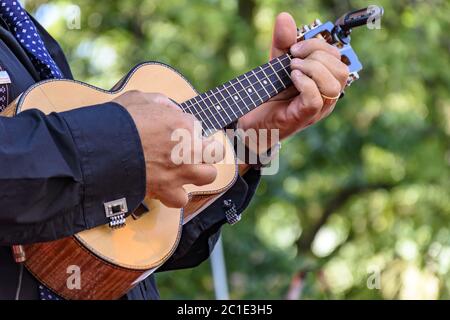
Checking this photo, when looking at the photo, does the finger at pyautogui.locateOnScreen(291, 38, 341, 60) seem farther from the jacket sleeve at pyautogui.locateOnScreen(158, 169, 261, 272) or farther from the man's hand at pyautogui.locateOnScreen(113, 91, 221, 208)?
the man's hand at pyautogui.locateOnScreen(113, 91, 221, 208)

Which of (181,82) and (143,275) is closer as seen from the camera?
(143,275)

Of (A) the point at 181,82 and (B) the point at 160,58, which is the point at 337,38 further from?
(B) the point at 160,58

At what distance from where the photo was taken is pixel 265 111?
102 inches

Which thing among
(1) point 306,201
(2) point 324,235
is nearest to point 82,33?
(1) point 306,201

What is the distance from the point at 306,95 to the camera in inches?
95.7

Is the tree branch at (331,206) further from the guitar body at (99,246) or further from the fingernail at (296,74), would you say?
the guitar body at (99,246)

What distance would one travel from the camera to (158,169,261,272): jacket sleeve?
91.8 inches

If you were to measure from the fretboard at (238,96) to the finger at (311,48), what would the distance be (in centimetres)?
4

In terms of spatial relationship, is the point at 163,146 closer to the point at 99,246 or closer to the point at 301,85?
the point at 99,246

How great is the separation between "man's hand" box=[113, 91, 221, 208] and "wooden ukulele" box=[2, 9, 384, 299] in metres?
0.19

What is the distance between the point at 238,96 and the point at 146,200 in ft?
1.60

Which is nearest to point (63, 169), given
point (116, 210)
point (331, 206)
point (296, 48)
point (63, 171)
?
point (63, 171)

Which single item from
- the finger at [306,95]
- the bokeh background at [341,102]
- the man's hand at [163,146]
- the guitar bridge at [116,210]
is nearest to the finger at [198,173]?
the man's hand at [163,146]

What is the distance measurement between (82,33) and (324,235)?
3.37m
